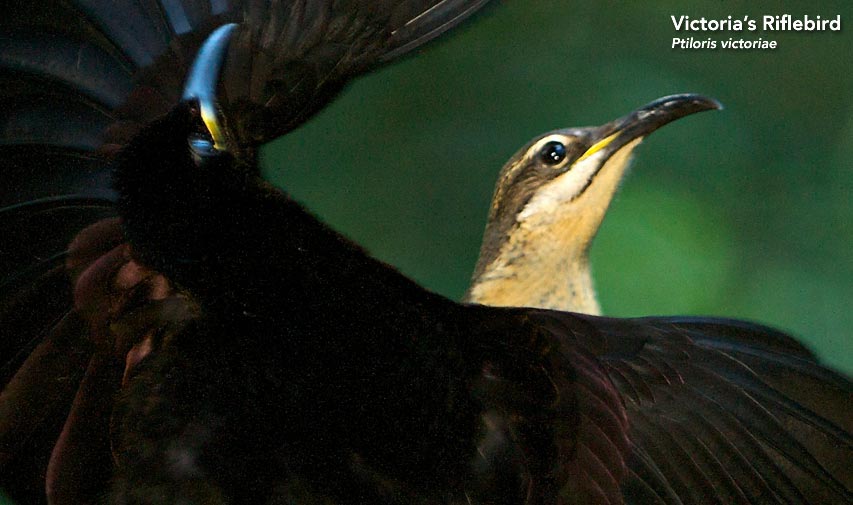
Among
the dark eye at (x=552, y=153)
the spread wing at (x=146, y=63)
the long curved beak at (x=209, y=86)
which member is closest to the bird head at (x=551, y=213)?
the dark eye at (x=552, y=153)

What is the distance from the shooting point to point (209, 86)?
58 cm

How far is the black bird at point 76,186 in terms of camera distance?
66cm

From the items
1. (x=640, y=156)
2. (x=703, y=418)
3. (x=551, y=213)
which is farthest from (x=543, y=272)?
(x=703, y=418)

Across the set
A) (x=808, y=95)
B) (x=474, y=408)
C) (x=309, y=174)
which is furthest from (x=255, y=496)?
(x=808, y=95)

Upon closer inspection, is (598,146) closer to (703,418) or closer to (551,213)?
(551,213)

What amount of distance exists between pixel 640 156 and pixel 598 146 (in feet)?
0.22

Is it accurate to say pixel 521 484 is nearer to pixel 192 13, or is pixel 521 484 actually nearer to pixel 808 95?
pixel 192 13

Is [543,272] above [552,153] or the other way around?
the other way around

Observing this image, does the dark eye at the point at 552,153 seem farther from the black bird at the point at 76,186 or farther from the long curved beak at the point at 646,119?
the black bird at the point at 76,186

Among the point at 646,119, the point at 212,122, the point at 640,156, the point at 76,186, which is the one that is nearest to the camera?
the point at 212,122

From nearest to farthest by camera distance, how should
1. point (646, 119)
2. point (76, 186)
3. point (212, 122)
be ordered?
point (212, 122)
point (76, 186)
point (646, 119)

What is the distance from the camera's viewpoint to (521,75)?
50.4 inches

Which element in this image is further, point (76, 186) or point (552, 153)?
point (552, 153)

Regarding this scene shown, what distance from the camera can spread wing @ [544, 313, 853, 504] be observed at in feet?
2.00
